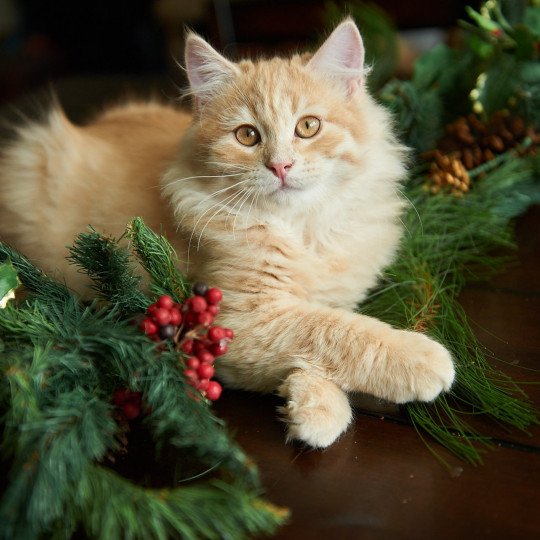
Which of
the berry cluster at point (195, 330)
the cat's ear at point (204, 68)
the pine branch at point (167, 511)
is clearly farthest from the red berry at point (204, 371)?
the cat's ear at point (204, 68)

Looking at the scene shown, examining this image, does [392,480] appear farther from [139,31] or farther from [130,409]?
[139,31]

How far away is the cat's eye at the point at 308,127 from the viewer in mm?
1159

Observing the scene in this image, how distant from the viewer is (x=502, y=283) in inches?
55.0

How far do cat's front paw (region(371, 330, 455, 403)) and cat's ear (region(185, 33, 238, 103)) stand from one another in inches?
26.6

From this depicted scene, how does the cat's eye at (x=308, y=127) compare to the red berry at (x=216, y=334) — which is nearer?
the red berry at (x=216, y=334)

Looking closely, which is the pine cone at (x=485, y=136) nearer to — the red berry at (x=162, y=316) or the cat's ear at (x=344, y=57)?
the cat's ear at (x=344, y=57)

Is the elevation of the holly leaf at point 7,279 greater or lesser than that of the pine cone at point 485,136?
lesser

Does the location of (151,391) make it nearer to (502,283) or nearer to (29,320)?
(29,320)

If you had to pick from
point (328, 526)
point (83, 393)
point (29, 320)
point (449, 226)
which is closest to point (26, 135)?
point (29, 320)

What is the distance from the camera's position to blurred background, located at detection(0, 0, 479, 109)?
3365 mm

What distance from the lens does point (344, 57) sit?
3.96 feet

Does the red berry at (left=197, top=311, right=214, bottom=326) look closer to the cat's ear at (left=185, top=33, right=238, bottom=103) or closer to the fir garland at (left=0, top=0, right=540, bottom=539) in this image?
the fir garland at (left=0, top=0, right=540, bottom=539)

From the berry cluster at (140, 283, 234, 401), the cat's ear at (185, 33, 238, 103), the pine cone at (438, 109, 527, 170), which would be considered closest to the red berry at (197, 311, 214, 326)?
the berry cluster at (140, 283, 234, 401)

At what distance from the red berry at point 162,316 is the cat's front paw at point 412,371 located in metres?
0.38
